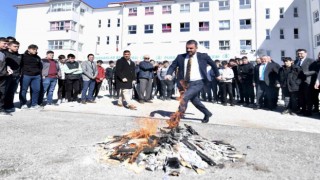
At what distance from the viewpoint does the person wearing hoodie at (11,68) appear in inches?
275

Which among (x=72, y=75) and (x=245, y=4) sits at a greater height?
(x=245, y=4)

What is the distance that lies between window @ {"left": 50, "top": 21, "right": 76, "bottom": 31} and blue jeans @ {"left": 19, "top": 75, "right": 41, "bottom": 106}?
3540 cm

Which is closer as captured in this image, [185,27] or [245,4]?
[245,4]

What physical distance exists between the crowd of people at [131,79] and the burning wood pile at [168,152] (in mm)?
2344

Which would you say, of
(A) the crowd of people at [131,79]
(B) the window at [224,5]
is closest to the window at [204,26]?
(B) the window at [224,5]

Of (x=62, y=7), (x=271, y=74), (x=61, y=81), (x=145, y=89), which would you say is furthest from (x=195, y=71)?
(x=62, y=7)

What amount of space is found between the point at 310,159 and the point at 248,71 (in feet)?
21.4

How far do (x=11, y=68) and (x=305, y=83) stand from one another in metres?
9.16

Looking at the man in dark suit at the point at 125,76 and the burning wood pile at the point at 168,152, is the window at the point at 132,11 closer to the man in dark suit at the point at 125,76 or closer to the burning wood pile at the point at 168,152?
the man in dark suit at the point at 125,76

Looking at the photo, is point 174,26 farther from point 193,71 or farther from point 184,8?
point 193,71

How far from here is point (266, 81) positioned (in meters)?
8.96

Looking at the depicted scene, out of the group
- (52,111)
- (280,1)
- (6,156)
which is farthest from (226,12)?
(6,156)

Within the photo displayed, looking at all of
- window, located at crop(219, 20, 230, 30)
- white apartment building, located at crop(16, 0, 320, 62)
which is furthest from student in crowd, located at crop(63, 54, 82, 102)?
window, located at crop(219, 20, 230, 30)

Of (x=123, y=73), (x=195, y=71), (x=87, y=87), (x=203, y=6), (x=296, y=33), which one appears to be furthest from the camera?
(x=203, y=6)
